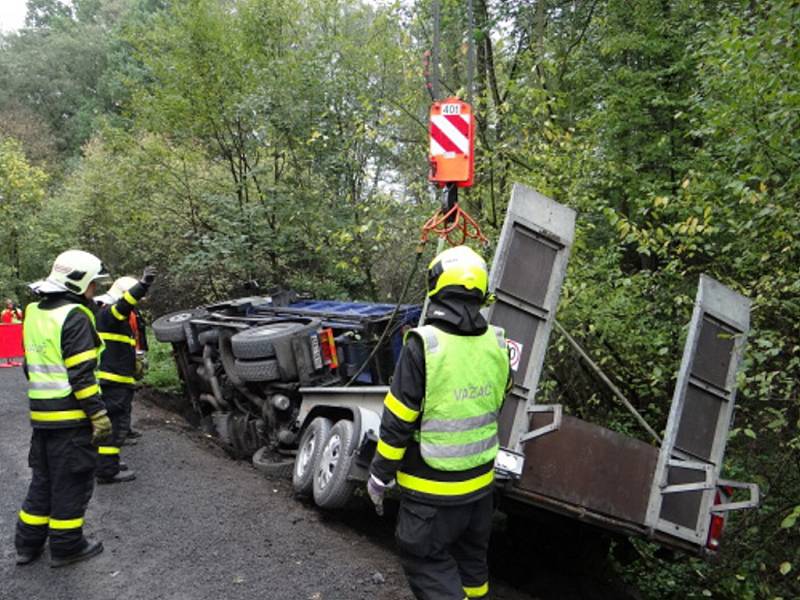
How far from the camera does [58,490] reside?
377cm

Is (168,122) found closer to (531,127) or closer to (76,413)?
(531,127)

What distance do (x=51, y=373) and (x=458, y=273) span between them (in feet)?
8.42

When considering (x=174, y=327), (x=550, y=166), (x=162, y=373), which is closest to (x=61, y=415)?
(x=174, y=327)

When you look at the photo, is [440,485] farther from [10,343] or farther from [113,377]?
[10,343]

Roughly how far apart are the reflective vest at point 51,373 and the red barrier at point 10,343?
35.9 feet

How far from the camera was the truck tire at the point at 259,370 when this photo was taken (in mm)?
5664

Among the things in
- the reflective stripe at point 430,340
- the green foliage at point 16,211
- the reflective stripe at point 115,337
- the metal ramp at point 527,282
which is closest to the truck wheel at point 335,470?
the metal ramp at point 527,282

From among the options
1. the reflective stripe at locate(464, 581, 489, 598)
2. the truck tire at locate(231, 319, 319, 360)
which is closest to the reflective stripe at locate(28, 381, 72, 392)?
the truck tire at locate(231, 319, 319, 360)

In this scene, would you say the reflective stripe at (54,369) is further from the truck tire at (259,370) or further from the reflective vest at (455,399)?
the reflective vest at (455,399)

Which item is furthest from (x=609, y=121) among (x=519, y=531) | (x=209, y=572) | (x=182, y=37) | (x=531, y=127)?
(x=209, y=572)

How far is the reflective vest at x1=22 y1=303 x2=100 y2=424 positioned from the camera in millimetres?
3754

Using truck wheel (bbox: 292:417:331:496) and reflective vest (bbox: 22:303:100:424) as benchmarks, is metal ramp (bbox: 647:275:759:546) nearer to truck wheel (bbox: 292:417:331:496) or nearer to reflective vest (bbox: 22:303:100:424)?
truck wheel (bbox: 292:417:331:496)

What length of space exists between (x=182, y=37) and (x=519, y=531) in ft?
29.6

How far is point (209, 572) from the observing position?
3793 mm
